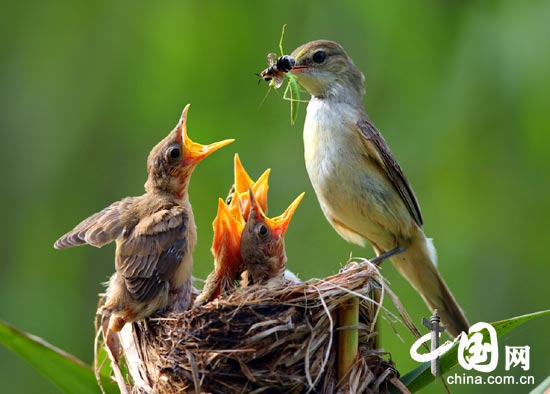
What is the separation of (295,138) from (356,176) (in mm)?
3012

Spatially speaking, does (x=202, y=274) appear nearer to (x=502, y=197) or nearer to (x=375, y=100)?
(x=375, y=100)

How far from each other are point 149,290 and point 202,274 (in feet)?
9.41

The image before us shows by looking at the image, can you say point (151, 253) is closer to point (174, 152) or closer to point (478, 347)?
point (174, 152)

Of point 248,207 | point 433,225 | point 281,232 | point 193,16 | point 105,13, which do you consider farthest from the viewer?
point 105,13

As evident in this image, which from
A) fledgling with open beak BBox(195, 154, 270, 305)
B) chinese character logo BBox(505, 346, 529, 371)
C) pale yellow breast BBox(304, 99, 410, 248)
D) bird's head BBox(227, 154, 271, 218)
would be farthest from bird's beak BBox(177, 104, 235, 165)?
chinese character logo BBox(505, 346, 529, 371)

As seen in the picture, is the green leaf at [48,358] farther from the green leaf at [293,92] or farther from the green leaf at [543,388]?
the green leaf at [293,92]

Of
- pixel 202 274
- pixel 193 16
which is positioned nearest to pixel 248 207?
pixel 202 274

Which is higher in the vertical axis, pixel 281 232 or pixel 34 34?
pixel 34 34

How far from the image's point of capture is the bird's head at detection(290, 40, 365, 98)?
214 inches

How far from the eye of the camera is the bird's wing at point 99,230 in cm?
441

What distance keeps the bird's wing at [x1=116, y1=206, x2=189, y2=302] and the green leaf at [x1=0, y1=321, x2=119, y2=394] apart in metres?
0.60

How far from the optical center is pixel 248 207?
212 inches

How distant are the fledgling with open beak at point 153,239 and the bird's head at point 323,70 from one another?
0.82 metres

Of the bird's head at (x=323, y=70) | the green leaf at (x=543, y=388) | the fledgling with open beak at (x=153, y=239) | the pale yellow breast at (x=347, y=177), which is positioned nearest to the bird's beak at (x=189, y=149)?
the fledgling with open beak at (x=153, y=239)
